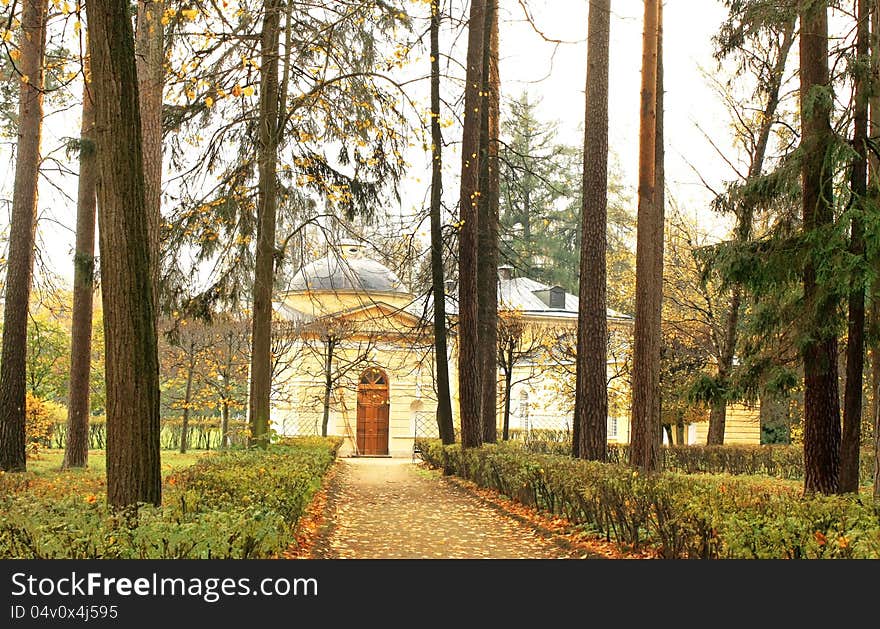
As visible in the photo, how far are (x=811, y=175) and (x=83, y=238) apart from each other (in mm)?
12215

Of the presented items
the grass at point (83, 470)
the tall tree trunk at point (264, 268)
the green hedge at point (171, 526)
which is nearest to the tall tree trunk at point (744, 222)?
the green hedge at point (171, 526)

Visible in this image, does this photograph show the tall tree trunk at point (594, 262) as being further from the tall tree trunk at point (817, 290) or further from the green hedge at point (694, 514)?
the tall tree trunk at point (817, 290)

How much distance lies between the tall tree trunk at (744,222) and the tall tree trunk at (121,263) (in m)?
6.87

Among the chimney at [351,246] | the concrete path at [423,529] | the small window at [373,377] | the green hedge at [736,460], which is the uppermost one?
the chimney at [351,246]

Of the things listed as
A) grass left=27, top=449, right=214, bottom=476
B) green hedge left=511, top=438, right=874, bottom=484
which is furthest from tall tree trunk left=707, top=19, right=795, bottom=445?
grass left=27, top=449, right=214, bottom=476

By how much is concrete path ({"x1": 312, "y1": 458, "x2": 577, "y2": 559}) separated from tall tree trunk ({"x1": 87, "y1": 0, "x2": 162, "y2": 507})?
7.03 ft

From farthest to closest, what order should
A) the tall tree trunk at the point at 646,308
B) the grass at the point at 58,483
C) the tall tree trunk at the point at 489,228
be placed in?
the tall tree trunk at the point at 489,228 → the tall tree trunk at the point at 646,308 → the grass at the point at 58,483

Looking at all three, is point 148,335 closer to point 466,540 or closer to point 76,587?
point 76,587

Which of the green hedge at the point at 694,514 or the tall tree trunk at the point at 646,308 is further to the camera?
the tall tree trunk at the point at 646,308

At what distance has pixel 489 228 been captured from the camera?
18.2 metres

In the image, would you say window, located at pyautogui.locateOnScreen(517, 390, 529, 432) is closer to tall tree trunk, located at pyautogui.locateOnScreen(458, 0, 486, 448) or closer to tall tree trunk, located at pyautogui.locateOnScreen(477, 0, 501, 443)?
tall tree trunk, located at pyautogui.locateOnScreen(477, 0, 501, 443)

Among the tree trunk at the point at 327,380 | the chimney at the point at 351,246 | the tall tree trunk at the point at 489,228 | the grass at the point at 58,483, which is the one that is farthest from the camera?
the tree trunk at the point at 327,380

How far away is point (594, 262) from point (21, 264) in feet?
31.0

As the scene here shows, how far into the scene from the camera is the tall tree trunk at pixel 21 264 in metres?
13.7
